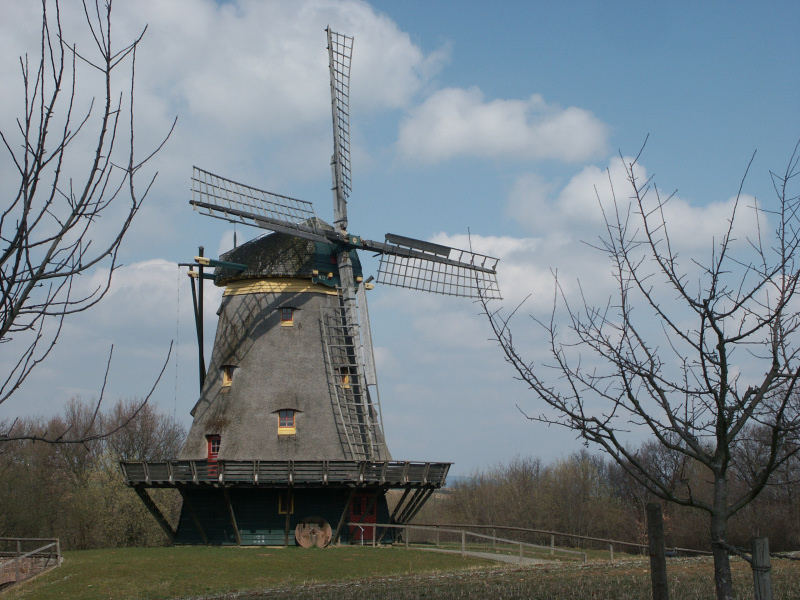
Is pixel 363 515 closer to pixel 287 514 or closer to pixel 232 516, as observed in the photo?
pixel 287 514

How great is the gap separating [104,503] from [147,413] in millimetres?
8574

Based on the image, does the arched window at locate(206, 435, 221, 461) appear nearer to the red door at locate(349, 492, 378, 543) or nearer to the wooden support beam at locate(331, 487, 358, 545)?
the wooden support beam at locate(331, 487, 358, 545)

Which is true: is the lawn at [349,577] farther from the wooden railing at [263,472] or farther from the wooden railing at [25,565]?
the wooden railing at [263,472]

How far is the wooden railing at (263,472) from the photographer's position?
22.7 metres

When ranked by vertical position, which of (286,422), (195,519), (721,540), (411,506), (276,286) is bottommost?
(195,519)

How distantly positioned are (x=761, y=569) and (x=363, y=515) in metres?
20.0

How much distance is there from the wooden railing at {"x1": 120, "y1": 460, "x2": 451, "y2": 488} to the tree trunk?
17996 mm

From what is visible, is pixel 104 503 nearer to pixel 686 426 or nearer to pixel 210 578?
pixel 210 578

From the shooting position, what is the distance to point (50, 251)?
399 cm

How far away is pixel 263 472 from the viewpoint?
22750mm

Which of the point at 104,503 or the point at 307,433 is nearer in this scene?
the point at 307,433

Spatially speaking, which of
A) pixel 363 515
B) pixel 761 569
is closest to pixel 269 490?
pixel 363 515

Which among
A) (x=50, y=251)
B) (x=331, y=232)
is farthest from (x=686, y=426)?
(x=331, y=232)

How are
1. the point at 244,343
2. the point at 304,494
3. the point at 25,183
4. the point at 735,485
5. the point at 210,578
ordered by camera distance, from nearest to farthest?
the point at 25,183 < the point at 210,578 < the point at 304,494 < the point at 244,343 < the point at 735,485
